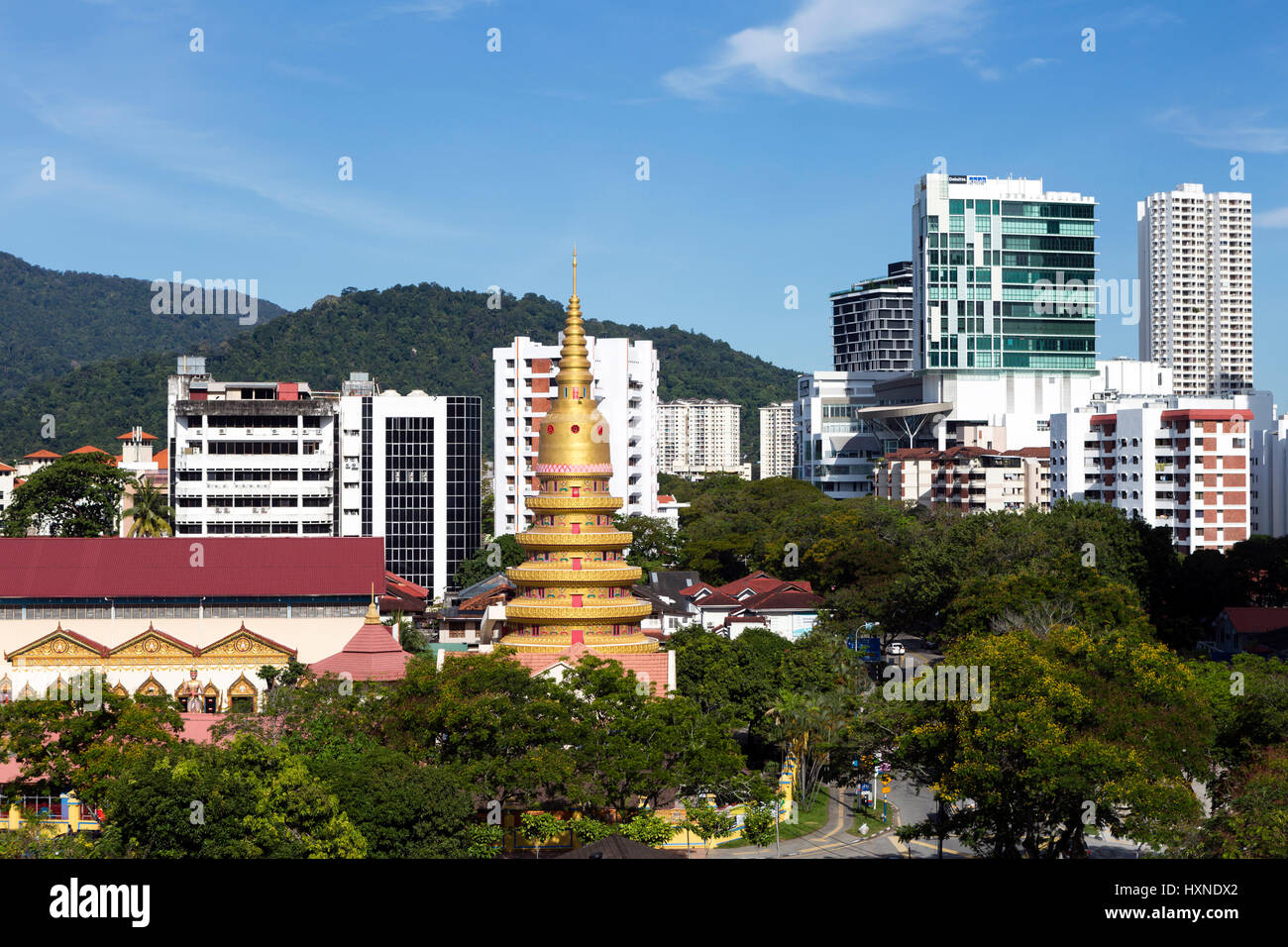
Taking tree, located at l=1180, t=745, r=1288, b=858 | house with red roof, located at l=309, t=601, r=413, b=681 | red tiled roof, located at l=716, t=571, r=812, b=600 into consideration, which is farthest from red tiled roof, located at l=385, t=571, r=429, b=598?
tree, located at l=1180, t=745, r=1288, b=858

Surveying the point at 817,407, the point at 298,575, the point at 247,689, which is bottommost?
the point at 247,689

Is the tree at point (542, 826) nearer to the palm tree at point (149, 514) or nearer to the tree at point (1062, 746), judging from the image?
the tree at point (1062, 746)

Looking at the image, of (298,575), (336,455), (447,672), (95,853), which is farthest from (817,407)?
(95,853)

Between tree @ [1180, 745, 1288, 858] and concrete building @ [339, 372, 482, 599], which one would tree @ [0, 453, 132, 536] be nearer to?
concrete building @ [339, 372, 482, 599]

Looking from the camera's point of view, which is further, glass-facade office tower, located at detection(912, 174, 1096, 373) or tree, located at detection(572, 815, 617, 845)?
glass-facade office tower, located at detection(912, 174, 1096, 373)
